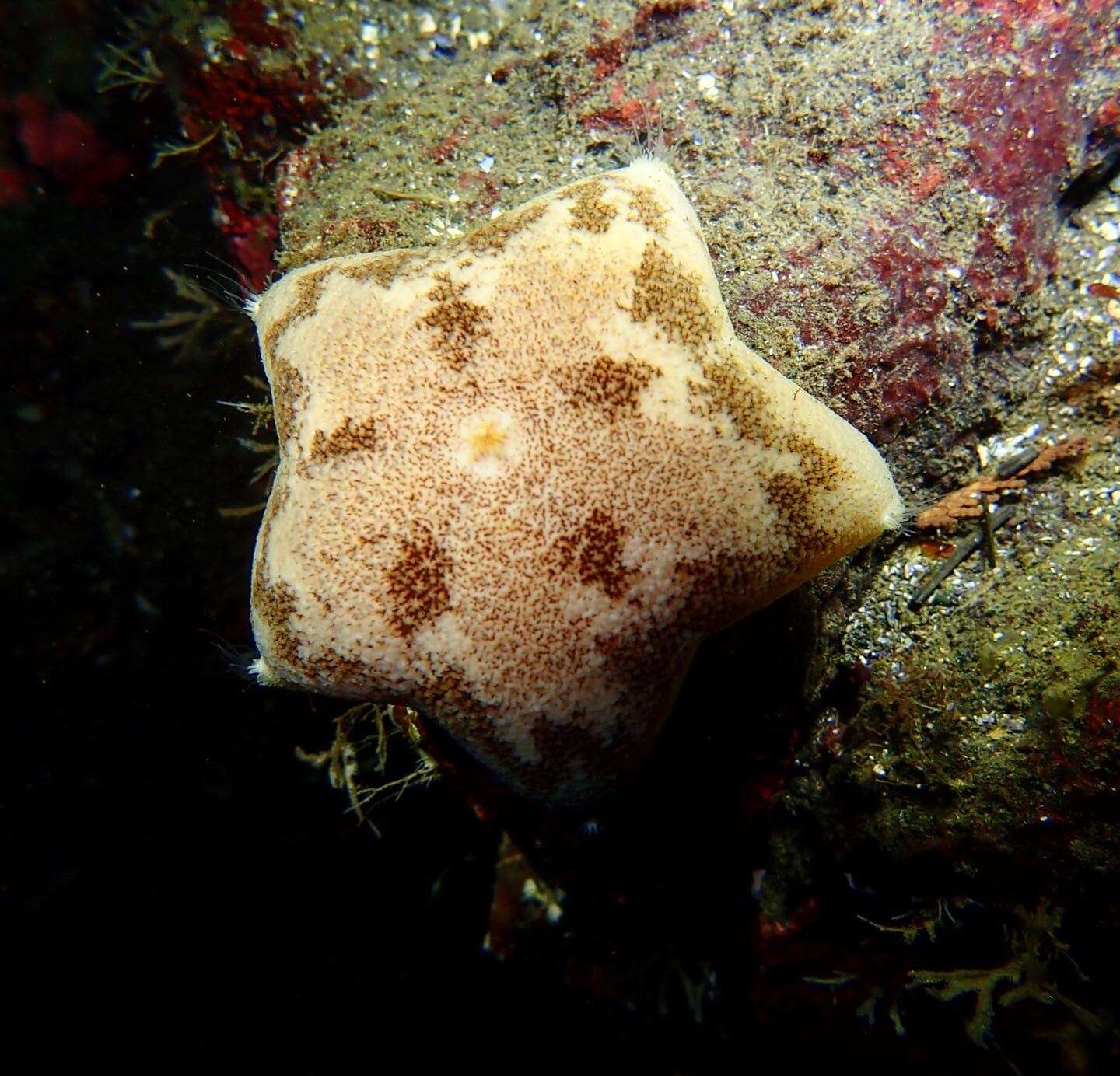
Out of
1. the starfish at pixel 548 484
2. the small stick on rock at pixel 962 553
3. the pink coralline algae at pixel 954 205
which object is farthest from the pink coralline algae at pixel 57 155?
the small stick on rock at pixel 962 553

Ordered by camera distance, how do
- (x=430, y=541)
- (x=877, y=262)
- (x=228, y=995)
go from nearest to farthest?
(x=430, y=541), (x=877, y=262), (x=228, y=995)

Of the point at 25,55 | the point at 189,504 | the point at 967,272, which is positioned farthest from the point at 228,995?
the point at 967,272

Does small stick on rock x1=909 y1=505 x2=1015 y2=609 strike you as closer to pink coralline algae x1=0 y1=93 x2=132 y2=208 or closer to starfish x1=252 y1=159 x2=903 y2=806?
starfish x1=252 y1=159 x2=903 y2=806

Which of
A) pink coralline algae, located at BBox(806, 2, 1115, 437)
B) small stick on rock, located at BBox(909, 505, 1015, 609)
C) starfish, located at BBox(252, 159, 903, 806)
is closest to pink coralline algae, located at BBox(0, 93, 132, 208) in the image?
starfish, located at BBox(252, 159, 903, 806)

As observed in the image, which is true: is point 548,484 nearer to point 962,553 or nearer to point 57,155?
point 962,553

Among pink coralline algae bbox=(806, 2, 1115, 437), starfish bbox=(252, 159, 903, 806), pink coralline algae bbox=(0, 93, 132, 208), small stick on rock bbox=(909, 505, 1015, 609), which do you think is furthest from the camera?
pink coralline algae bbox=(0, 93, 132, 208)

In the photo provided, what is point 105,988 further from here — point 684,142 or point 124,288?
point 684,142

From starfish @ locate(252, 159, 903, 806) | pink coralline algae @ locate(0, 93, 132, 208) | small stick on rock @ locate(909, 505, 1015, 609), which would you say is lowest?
small stick on rock @ locate(909, 505, 1015, 609)
